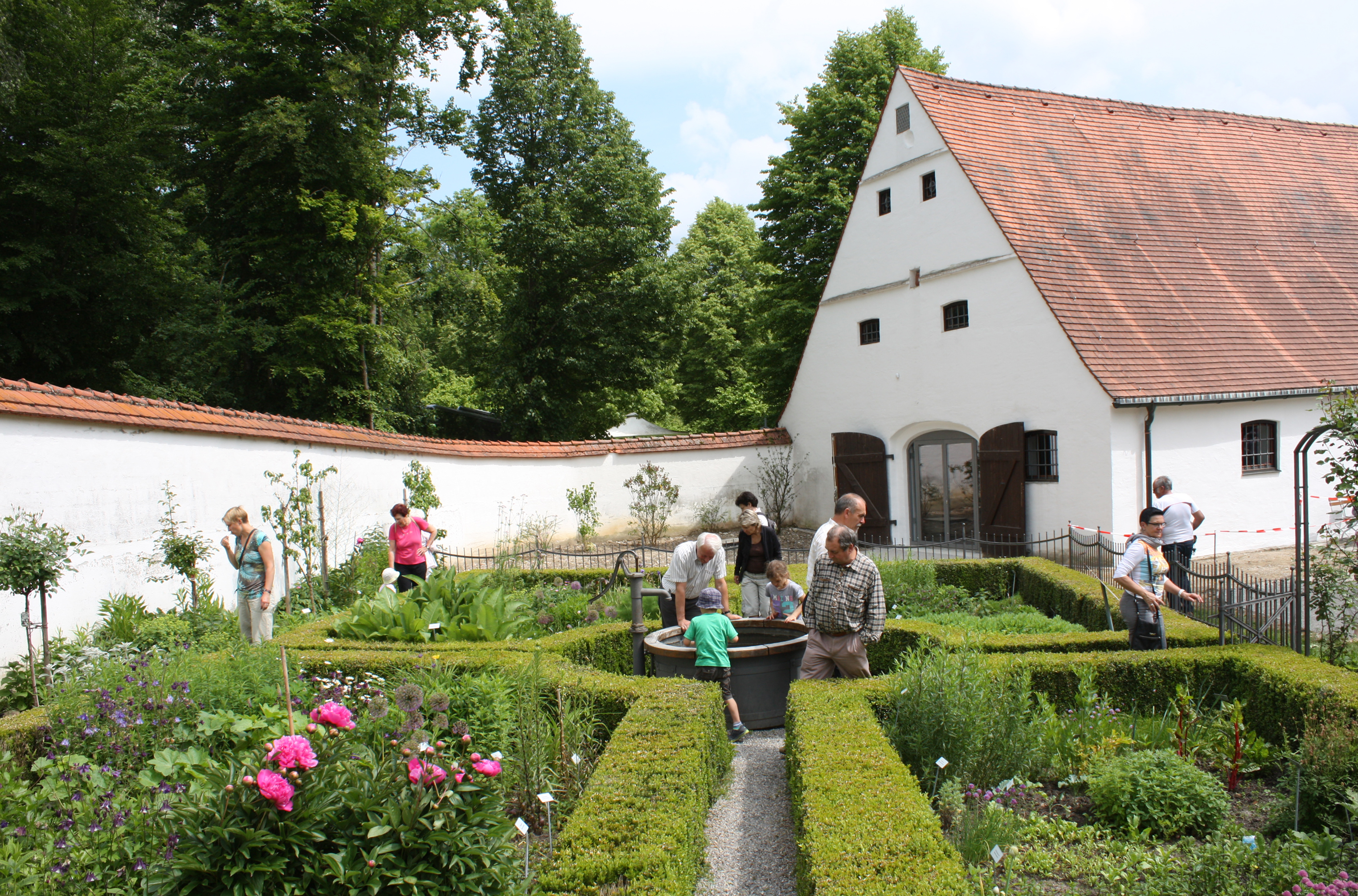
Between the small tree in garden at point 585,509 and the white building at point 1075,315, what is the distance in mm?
4701

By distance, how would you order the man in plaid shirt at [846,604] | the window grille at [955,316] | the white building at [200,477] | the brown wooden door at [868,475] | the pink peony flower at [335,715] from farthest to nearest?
the brown wooden door at [868,475] → the window grille at [955,316] → the white building at [200,477] → the man in plaid shirt at [846,604] → the pink peony flower at [335,715]

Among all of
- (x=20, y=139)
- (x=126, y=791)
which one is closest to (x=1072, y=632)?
(x=126, y=791)

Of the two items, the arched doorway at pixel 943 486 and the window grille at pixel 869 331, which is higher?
the window grille at pixel 869 331

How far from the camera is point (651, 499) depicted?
60.2 feet

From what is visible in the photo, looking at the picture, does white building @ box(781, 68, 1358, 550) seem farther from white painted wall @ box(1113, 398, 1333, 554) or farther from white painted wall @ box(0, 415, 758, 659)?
white painted wall @ box(0, 415, 758, 659)

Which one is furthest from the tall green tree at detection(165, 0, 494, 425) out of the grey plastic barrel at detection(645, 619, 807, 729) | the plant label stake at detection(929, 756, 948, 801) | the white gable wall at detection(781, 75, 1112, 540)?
the plant label stake at detection(929, 756, 948, 801)

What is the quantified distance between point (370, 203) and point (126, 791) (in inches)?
699

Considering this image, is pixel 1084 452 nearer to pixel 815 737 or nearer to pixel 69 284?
pixel 815 737

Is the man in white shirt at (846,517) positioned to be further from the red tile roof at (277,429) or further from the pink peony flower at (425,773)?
the red tile roof at (277,429)

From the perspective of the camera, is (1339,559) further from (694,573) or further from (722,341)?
(722,341)

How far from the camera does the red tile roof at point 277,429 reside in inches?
289

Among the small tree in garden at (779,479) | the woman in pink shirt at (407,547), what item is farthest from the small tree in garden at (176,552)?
the small tree in garden at (779,479)

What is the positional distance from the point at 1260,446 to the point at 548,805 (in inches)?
551

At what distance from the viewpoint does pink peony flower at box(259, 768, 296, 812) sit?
2689mm
